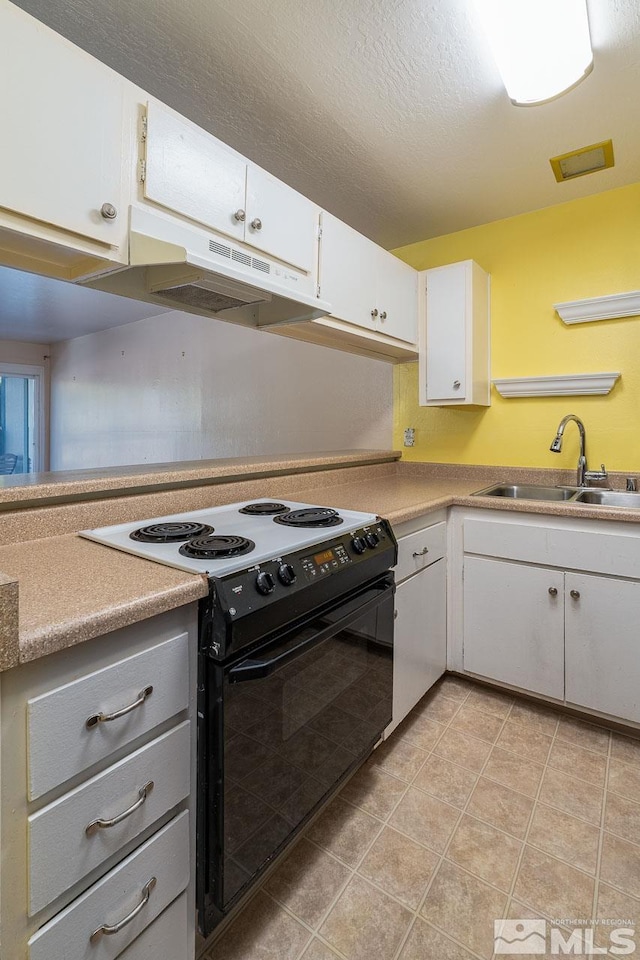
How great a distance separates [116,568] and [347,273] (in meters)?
1.57

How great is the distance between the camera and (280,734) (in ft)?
3.61

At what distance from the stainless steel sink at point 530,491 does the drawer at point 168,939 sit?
187 centimetres

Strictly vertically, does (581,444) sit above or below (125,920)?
above

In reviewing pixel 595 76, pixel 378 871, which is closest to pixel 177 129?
pixel 595 76

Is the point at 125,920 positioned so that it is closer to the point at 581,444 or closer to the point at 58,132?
the point at 58,132

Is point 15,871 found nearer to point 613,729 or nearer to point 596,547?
point 596,547

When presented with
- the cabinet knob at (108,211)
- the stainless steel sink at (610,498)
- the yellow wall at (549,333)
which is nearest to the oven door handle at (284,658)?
the cabinet knob at (108,211)

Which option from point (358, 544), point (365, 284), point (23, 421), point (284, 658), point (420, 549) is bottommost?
point (284, 658)

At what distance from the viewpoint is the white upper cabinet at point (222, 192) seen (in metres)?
1.28

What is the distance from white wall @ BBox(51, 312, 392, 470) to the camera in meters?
3.26

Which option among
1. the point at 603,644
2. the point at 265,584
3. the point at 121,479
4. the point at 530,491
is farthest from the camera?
the point at 530,491

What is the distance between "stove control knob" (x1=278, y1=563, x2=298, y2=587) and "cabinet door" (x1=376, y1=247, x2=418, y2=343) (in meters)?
1.52

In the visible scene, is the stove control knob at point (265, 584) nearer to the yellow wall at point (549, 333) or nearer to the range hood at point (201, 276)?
the range hood at point (201, 276)

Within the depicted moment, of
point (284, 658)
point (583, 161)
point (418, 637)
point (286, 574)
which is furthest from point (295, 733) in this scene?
point (583, 161)
